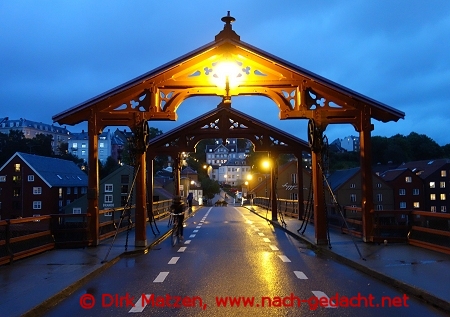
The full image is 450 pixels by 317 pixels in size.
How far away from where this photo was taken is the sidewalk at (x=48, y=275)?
275 inches

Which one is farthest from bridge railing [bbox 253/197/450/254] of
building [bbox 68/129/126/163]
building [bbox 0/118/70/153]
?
building [bbox 0/118/70/153]

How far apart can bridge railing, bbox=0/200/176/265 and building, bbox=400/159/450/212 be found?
69491mm

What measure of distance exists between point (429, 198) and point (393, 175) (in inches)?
313

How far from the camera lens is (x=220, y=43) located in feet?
47.5

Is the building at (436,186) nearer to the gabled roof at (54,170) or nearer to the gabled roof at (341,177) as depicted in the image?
the gabled roof at (341,177)

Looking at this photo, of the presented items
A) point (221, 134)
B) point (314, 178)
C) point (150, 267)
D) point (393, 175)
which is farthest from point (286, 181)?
point (150, 267)

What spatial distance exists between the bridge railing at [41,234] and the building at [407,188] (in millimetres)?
64983

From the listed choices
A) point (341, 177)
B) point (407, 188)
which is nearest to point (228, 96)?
point (341, 177)

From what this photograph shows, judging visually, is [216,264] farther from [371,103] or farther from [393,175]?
[393,175]

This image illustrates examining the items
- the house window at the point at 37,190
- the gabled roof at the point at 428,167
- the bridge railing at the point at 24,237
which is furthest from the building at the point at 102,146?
the bridge railing at the point at 24,237

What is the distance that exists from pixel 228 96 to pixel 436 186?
70845mm

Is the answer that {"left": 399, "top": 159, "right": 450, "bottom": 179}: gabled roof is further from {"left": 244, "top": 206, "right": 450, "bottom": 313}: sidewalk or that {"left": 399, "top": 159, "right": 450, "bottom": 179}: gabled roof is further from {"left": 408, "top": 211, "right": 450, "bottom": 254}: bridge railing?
{"left": 244, "top": 206, "right": 450, "bottom": 313}: sidewalk

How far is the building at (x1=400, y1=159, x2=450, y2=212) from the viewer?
74.6 metres

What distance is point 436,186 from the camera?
251 ft
